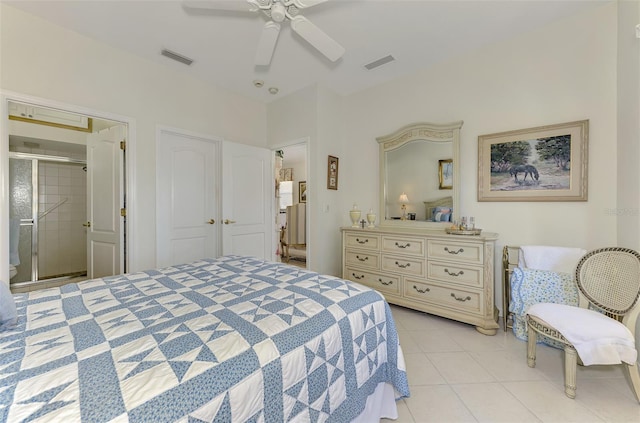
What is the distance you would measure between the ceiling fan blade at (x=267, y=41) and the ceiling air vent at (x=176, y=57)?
115 centimetres

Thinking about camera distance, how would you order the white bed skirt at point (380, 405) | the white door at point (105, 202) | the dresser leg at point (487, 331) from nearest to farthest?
1. the white bed skirt at point (380, 405)
2. the dresser leg at point (487, 331)
3. the white door at point (105, 202)

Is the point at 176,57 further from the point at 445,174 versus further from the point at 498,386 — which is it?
the point at 498,386

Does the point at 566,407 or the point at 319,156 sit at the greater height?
the point at 319,156

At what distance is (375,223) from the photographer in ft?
11.3

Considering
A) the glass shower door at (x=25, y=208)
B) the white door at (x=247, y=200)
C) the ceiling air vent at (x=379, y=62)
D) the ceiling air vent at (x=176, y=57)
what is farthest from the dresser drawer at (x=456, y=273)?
the glass shower door at (x=25, y=208)

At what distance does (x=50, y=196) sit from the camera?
4125mm

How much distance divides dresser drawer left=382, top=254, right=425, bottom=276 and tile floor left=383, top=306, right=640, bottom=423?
2.06 ft

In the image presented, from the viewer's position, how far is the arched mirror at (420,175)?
283cm

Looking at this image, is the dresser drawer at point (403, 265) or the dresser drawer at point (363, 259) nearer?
the dresser drawer at point (403, 265)

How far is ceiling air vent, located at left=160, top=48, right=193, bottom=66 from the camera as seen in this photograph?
2.72 m

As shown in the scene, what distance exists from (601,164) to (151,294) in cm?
332

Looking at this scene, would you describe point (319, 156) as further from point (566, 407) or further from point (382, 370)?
point (566, 407)

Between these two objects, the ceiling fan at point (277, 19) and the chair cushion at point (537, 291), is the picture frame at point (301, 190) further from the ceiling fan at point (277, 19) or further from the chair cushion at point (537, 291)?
the chair cushion at point (537, 291)

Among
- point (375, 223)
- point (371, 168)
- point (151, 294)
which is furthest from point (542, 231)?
point (151, 294)
